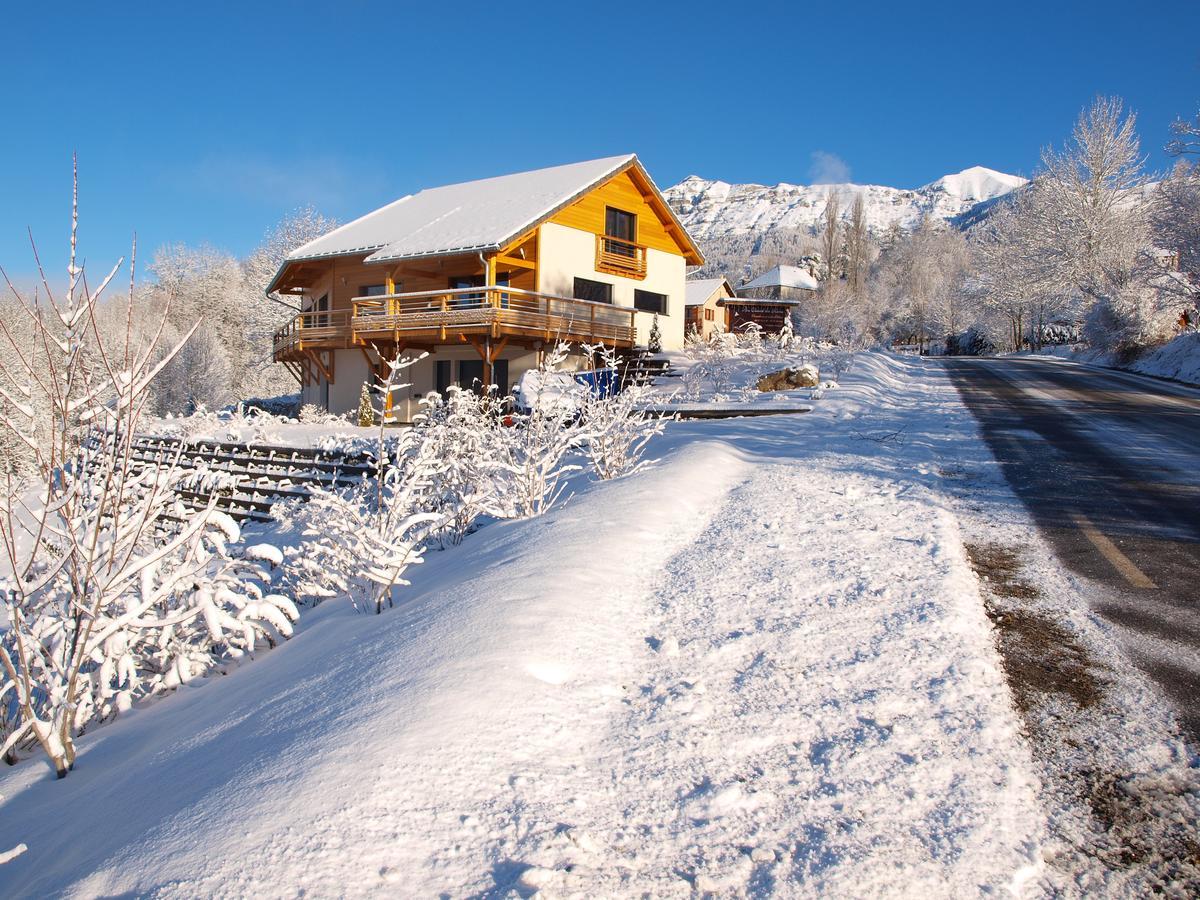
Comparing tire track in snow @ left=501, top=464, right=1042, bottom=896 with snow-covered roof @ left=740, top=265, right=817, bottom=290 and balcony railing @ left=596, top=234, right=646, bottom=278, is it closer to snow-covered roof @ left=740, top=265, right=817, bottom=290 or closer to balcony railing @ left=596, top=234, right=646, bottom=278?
balcony railing @ left=596, top=234, right=646, bottom=278

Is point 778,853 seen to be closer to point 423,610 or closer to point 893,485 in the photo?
point 423,610

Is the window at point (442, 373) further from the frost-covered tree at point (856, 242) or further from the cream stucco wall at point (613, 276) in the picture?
the frost-covered tree at point (856, 242)

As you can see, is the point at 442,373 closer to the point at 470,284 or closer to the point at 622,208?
the point at 470,284

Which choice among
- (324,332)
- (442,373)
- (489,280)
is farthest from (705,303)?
(324,332)

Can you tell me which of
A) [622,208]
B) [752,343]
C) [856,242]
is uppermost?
[856,242]

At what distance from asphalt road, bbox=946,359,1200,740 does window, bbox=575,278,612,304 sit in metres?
14.2

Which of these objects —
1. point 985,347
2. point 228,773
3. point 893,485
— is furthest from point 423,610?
point 985,347

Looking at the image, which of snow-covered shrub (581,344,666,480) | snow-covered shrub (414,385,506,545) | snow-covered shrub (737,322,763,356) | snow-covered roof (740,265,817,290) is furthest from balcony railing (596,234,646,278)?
snow-covered roof (740,265,817,290)

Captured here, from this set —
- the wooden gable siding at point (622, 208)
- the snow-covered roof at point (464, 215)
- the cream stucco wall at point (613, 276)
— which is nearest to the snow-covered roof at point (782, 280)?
the wooden gable siding at point (622, 208)

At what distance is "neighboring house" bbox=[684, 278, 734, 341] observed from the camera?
52094mm

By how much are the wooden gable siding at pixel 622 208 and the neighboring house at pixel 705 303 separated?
66.8 feet

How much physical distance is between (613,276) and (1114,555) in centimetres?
2330

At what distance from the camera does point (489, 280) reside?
22.3 m

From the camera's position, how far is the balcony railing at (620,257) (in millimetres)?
26656
